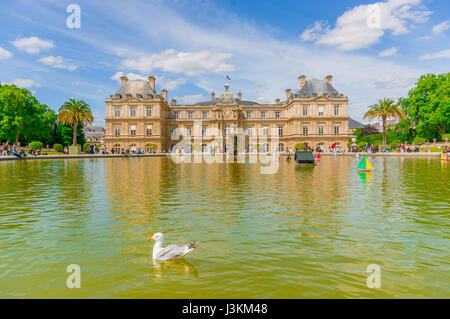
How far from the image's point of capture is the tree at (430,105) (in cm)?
5369

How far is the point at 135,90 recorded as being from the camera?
259 ft

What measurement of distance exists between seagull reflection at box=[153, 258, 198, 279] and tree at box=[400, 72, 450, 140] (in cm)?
6016

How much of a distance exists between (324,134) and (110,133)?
52.1 meters

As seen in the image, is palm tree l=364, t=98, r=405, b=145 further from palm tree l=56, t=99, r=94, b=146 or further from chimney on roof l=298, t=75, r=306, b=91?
palm tree l=56, t=99, r=94, b=146

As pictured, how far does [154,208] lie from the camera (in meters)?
9.41

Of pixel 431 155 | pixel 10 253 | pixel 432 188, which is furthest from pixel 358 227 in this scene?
pixel 431 155

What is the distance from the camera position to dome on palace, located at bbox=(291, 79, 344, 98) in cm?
7781

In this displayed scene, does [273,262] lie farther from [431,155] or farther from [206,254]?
[431,155]

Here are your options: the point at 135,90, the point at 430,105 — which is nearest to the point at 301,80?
the point at 430,105

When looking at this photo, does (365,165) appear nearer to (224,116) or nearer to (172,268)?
(172,268)

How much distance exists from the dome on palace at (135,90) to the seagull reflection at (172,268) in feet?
250

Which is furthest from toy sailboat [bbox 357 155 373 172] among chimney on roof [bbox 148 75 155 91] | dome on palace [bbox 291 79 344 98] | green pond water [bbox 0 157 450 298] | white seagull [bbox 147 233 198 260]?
chimney on roof [bbox 148 75 155 91]

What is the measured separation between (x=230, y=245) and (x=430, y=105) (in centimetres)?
6333

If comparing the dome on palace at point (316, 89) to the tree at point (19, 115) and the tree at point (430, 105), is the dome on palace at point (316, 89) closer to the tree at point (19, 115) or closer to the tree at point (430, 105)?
the tree at point (430, 105)
